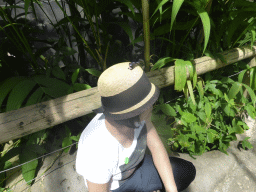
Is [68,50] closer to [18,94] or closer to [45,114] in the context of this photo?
[18,94]

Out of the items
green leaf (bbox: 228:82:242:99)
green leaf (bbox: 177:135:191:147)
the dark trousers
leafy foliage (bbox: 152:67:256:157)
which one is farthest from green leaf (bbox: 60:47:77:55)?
green leaf (bbox: 228:82:242:99)

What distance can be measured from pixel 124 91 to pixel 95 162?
260 mm

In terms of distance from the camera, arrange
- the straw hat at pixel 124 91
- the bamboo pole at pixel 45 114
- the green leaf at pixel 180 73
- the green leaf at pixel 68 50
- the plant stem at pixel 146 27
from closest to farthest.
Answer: the straw hat at pixel 124 91, the bamboo pole at pixel 45 114, the plant stem at pixel 146 27, the green leaf at pixel 180 73, the green leaf at pixel 68 50

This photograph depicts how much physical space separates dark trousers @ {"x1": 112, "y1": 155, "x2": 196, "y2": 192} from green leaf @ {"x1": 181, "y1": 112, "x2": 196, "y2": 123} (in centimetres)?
27

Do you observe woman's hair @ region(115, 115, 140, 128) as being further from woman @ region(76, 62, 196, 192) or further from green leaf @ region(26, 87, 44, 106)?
green leaf @ region(26, 87, 44, 106)

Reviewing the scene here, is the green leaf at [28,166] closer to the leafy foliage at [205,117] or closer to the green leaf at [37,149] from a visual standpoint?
the green leaf at [37,149]

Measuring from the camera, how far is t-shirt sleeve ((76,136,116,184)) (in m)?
0.53

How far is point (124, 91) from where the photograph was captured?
0.47m

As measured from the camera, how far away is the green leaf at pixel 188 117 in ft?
3.46

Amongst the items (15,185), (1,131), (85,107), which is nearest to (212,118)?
(85,107)

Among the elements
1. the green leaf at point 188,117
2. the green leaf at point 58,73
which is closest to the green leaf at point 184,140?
the green leaf at point 188,117

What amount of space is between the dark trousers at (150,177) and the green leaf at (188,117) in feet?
0.87

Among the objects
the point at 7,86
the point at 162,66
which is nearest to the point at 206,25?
the point at 162,66

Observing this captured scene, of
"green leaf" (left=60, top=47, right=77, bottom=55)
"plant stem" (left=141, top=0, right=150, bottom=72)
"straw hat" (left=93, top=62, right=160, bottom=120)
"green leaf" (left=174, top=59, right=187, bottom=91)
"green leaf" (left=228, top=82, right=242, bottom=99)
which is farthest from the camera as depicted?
"green leaf" (left=228, top=82, right=242, bottom=99)
